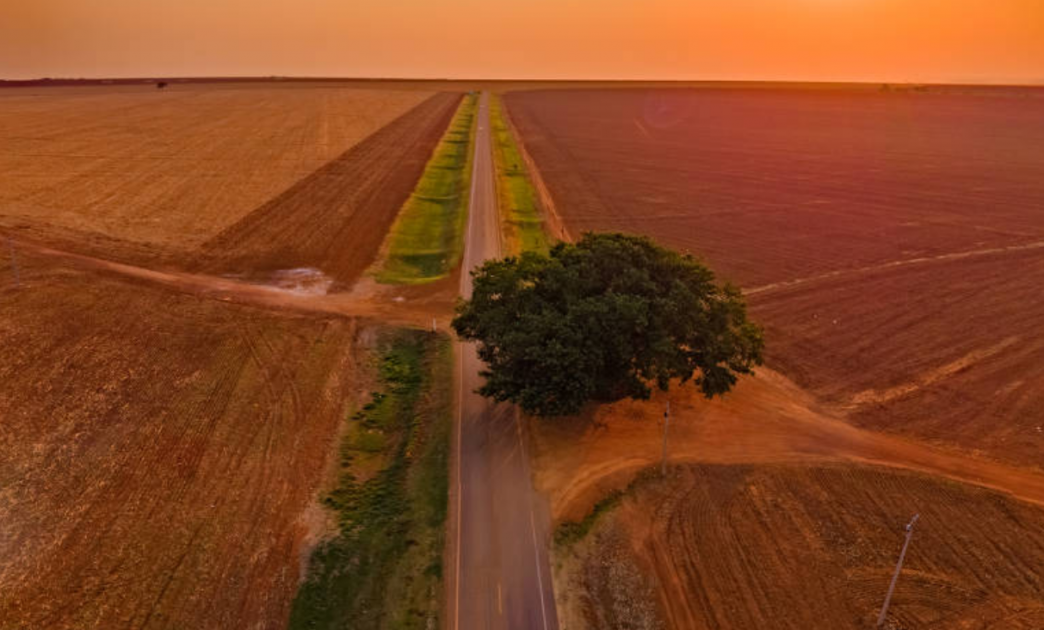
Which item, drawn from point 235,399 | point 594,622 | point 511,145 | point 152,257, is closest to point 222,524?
point 235,399

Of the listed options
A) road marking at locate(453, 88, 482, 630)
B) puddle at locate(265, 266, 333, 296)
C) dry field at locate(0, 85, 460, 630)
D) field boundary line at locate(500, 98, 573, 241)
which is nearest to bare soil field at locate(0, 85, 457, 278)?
dry field at locate(0, 85, 460, 630)

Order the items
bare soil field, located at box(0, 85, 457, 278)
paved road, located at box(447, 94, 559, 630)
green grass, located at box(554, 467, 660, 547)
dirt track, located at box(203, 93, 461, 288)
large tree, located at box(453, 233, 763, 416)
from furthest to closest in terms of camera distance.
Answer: bare soil field, located at box(0, 85, 457, 278) < dirt track, located at box(203, 93, 461, 288) < large tree, located at box(453, 233, 763, 416) < green grass, located at box(554, 467, 660, 547) < paved road, located at box(447, 94, 559, 630)

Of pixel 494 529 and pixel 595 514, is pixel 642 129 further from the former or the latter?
pixel 494 529

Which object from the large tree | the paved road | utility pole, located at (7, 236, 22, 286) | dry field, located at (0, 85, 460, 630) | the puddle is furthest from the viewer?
the puddle

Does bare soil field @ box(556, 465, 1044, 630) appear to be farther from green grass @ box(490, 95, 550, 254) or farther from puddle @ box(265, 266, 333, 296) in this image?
puddle @ box(265, 266, 333, 296)

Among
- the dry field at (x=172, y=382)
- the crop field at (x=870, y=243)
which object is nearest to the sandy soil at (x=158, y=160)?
the dry field at (x=172, y=382)
